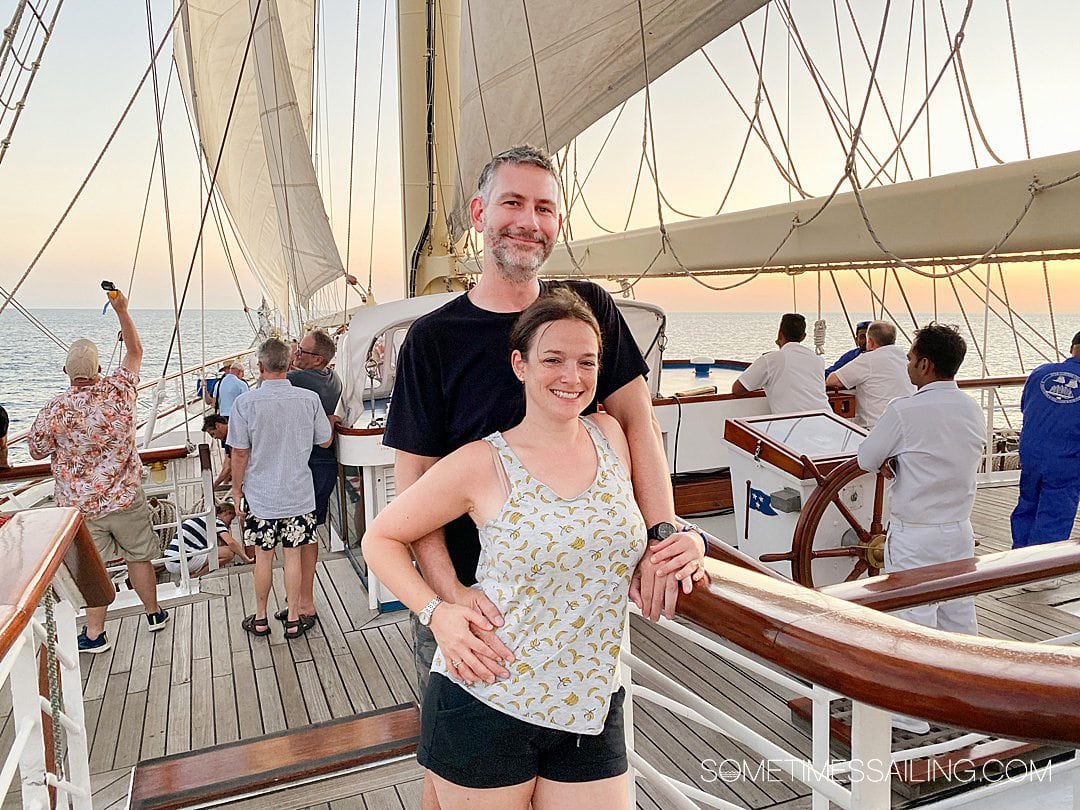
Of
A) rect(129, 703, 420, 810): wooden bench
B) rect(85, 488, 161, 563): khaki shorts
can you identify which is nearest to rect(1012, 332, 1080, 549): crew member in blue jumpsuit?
rect(129, 703, 420, 810): wooden bench

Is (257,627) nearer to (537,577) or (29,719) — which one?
(29,719)

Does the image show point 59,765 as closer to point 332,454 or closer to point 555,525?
point 555,525

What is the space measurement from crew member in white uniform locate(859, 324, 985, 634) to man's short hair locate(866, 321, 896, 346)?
222 cm

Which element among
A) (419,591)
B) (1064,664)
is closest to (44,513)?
(419,591)

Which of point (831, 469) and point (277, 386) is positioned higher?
point (277, 386)

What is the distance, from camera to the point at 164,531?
489 cm

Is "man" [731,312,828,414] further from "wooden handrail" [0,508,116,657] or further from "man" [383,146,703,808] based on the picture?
"wooden handrail" [0,508,116,657]

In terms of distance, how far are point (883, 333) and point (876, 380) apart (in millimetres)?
333

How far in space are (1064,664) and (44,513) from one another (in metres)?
1.55

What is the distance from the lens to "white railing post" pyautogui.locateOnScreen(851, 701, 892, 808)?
860mm

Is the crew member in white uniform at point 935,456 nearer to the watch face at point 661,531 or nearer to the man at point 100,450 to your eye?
the watch face at point 661,531

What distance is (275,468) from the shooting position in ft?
11.5

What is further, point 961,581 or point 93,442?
point 93,442

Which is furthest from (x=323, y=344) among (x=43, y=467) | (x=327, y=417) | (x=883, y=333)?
(x=883, y=333)
